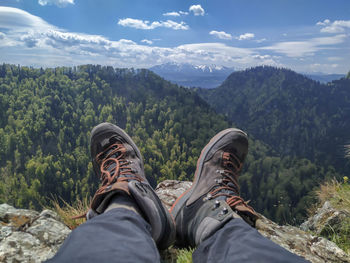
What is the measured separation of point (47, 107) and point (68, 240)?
110m

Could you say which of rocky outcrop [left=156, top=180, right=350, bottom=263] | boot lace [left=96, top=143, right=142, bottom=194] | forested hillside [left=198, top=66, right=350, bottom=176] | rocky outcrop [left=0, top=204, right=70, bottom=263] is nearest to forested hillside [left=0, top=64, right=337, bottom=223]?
forested hillside [left=198, top=66, right=350, bottom=176]

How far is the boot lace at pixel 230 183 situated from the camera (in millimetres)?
2030

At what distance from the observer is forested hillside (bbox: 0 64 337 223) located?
68.4m

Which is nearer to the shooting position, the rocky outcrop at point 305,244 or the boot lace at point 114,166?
the rocky outcrop at point 305,244

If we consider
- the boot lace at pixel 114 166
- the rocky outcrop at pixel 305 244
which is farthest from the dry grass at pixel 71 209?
the rocky outcrop at pixel 305 244

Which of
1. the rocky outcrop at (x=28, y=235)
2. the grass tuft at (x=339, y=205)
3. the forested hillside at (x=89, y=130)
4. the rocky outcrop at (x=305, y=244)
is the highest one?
the rocky outcrop at (x=28, y=235)

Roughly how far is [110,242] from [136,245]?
0.42 feet

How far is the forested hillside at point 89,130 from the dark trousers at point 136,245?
52.9m

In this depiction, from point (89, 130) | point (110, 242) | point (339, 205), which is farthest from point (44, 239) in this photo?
point (89, 130)

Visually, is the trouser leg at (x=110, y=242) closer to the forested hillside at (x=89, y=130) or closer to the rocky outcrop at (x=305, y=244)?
the rocky outcrop at (x=305, y=244)

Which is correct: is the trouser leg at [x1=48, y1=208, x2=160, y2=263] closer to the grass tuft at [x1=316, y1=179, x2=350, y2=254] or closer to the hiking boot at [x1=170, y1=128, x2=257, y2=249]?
the hiking boot at [x1=170, y1=128, x2=257, y2=249]

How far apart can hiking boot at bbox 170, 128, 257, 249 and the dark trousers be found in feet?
0.60

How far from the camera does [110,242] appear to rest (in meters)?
1.22

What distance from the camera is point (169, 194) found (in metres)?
2.95
